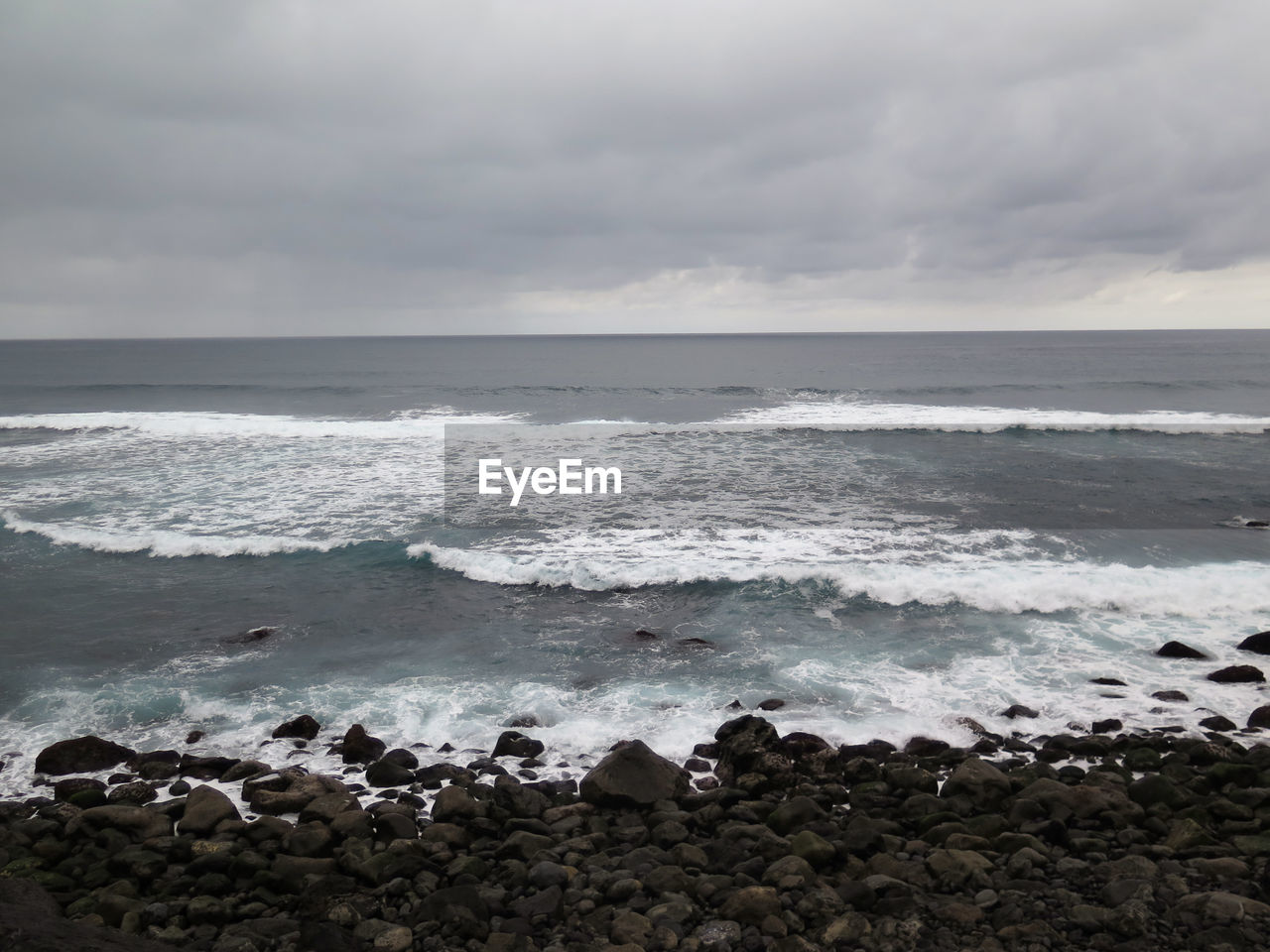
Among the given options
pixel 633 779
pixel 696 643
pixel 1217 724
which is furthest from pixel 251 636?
pixel 1217 724

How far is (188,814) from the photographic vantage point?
732cm

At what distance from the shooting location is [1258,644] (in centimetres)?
1105

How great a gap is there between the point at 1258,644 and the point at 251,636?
48.7 feet

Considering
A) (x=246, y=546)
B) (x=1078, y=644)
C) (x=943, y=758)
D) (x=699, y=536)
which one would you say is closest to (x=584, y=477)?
(x=699, y=536)

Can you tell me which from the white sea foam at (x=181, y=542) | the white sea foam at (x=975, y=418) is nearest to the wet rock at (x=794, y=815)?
the white sea foam at (x=181, y=542)

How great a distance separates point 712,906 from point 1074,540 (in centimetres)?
1383

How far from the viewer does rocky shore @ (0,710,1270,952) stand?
560 cm

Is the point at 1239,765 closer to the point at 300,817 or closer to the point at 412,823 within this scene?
the point at 412,823

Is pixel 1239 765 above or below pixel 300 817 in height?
above

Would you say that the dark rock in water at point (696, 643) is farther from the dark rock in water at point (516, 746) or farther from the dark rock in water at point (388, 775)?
the dark rock in water at point (388, 775)

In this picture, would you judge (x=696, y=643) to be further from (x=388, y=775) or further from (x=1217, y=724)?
(x=1217, y=724)

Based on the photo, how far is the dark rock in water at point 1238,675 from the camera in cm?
1017

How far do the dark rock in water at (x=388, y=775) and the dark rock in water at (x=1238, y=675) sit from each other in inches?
402

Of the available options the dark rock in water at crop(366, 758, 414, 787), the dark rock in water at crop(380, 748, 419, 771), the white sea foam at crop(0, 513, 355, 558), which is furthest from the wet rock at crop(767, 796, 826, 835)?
the white sea foam at crop(0, 513, 355, 558)
